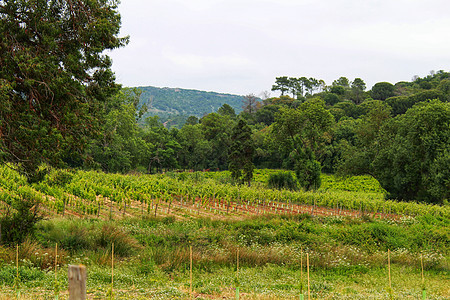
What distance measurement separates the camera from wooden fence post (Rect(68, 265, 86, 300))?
359 cm

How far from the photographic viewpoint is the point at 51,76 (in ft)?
34.8

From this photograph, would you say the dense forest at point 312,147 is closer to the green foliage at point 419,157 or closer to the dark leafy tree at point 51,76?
the green foliage at point 419,157

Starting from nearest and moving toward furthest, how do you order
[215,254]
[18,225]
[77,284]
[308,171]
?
[77,284] → [18,225] → [215,254] → [308,171]

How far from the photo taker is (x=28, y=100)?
10.9 metres

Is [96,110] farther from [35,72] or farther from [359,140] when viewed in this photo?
[359,140]

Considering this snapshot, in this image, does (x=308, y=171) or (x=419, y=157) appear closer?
(x=419, y=157)

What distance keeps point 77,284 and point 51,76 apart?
8563mm

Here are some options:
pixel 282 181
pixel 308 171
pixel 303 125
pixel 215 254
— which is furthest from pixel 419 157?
pixel 215 254

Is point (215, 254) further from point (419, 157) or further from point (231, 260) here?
point (419, 157)

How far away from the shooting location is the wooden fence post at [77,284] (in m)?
3.59

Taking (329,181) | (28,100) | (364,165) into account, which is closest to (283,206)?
(364,165)

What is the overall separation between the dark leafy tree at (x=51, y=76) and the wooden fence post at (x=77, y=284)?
7.51m

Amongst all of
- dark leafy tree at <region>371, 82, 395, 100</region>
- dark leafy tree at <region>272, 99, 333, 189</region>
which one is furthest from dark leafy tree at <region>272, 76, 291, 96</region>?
dark leafy tree at <region>272, 99, 333, 189</region>

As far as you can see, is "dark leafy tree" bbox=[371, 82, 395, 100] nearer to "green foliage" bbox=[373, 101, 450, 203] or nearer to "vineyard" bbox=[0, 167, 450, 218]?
"green foliage" bbox=[373, 101, 450, 203]
